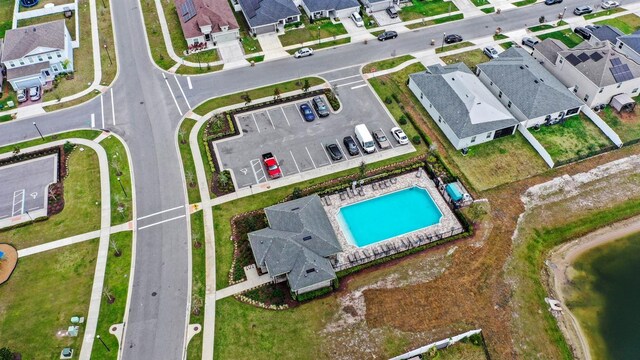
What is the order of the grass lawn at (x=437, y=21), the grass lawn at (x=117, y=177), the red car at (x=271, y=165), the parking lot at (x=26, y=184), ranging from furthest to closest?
1. the grass lawn at (x=437, y=21)
2. the red car at (x=271, y=165)
3. the parking lot at (x=26, y=184)
4. the grass lawn at (x=117, y=177)

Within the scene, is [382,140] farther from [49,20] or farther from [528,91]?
[49,20]

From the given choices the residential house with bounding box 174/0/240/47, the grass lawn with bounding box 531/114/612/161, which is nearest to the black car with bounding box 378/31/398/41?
the residential house with bounding box 174/0/240/47

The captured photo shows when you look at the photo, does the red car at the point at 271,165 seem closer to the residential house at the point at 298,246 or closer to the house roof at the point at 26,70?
the residential house at the point at 298,246

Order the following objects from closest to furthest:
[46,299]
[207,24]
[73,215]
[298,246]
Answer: [46,299] → [298,246] → [73,215] → [207,24]

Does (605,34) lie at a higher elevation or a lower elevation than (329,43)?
lower

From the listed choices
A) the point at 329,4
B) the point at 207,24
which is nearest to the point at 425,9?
the point at 329,4

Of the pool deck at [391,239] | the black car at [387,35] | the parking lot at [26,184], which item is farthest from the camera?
the black car at [387,35]

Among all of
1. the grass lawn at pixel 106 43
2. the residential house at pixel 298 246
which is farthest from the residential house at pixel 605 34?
the grass lawn at pixel 106 43
